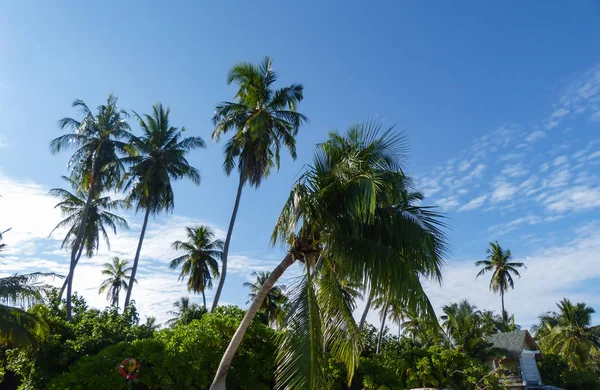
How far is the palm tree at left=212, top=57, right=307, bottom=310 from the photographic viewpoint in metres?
20.1

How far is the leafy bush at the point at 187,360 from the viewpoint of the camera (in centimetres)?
1205

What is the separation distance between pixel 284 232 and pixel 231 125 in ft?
44.0

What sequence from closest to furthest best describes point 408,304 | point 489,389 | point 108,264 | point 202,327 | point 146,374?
point 408,304
point 146,374
point 202,327
point 489,389
point 108,264

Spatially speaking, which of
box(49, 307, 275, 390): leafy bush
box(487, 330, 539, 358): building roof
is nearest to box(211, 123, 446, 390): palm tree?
box(49, 307, 275, 390): leafy bush

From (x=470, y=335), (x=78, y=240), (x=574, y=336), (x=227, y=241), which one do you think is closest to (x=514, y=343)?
(x=470, y=335)

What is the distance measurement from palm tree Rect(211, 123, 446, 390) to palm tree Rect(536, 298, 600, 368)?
35.8 m

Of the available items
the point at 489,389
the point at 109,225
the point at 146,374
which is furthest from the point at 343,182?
the point at 109,225

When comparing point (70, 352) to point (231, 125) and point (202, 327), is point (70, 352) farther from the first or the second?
point (231, 125)

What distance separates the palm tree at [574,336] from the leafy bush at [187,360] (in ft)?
107

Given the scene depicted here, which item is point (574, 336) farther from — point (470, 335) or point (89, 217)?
point (89, 217)

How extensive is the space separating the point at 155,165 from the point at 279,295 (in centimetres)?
1191

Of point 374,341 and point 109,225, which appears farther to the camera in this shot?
point 109,225

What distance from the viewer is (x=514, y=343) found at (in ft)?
97.9

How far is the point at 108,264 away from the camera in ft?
130
